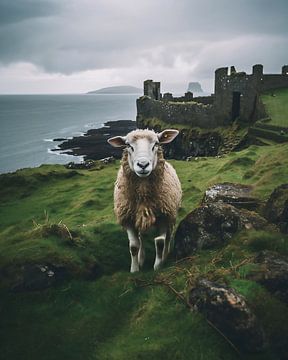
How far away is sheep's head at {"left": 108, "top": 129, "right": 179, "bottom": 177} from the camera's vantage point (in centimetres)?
720

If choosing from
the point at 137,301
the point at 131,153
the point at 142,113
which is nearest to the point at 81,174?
the point at 131,153

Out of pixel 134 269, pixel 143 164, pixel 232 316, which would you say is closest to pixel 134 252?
pixel 134 269

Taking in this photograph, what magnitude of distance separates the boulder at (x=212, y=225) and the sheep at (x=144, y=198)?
0.52 meters

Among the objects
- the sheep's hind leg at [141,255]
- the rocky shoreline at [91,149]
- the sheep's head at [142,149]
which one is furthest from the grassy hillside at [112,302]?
the rocky shoreline at [91,149]

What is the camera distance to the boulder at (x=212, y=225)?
25.5ft

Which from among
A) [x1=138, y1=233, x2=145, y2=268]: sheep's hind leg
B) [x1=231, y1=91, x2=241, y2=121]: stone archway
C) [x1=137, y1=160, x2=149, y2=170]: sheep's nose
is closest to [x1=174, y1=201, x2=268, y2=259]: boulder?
[x1=138, y1=233, x2=145, y2=268]: sheep's hind leg

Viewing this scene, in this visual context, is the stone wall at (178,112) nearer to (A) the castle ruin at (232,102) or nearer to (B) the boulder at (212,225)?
(A) the castle ruin at (232,102)

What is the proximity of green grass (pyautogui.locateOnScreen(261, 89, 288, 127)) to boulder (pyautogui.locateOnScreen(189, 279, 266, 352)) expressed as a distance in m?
21.6

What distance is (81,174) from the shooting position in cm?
Result: 2309

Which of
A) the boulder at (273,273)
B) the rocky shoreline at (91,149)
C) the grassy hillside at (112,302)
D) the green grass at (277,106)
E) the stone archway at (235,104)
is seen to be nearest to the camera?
the grassy hillside at (112,302)

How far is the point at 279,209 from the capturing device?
805cm

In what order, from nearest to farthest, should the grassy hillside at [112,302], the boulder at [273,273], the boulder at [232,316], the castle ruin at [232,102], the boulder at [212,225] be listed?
the boulder at [232,316] → the grassy hillside at [112,302] → the boulder at [273,273] → the boulder at [212,225] → the castle ruin at [232,102]

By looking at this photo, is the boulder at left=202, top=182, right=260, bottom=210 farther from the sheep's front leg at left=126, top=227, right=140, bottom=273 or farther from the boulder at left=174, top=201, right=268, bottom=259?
the sheep's front leg at left=126, top=227, right=140, bottom=273

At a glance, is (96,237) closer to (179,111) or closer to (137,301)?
(137,301)
